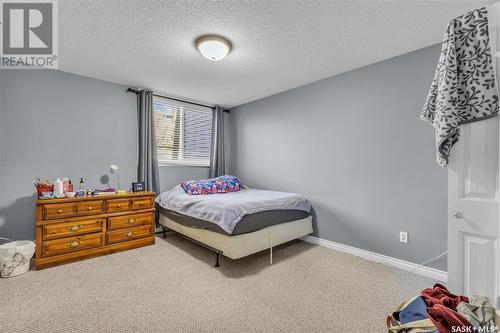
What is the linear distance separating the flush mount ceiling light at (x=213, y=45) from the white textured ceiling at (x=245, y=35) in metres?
0.06

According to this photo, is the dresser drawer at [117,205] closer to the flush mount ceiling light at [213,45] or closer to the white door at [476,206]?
the flush mount ceiling light at [213,45]

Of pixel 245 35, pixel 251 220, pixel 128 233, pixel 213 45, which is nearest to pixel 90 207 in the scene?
pixel 128 233

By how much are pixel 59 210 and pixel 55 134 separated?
1090 millimetres

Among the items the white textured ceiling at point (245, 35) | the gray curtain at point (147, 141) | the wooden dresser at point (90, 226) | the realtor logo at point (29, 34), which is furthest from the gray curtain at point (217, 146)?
the realtor logo at point (29, 34)

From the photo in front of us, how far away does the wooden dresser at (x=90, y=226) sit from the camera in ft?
7.84

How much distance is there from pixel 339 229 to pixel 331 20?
241 centimetres

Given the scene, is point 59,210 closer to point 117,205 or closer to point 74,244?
A: point 74,244

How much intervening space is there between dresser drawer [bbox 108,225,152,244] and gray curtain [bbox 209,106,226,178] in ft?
5.33

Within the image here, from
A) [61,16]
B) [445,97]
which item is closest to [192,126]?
[61,16]

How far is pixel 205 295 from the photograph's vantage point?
1888 millimetres

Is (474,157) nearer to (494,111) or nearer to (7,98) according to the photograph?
(494,111)

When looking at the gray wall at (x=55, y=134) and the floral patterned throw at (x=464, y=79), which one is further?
the gray wall at (x=55, y=134)

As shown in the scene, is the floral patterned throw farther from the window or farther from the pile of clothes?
the window

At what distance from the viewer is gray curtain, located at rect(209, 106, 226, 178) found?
4.46 metres
